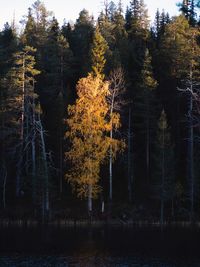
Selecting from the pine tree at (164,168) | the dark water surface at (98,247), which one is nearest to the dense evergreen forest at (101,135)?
the pine tree at (164,168)

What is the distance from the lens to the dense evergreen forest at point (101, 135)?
4900cm

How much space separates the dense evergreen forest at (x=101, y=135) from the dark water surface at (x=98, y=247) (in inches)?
205

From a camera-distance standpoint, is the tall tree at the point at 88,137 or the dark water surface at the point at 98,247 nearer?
the dark water surface at the point at 98,247

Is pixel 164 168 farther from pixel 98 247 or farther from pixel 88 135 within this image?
pixel 98 247

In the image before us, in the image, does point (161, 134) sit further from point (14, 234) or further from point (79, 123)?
point (14, 234)

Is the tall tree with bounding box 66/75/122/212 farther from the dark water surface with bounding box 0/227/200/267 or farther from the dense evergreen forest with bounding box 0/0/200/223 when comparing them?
the dark water surface with bounding box 0/227/200/267

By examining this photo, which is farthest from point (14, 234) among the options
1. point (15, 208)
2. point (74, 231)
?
point (15, 208)

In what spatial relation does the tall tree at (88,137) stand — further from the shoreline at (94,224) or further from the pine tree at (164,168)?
the pine tree at (164,168)

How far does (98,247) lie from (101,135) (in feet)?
51.8

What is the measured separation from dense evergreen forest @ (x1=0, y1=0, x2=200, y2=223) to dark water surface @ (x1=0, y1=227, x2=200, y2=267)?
522 centimetres

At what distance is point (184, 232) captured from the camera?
43.2m

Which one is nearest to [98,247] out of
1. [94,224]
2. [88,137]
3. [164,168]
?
[94,224]

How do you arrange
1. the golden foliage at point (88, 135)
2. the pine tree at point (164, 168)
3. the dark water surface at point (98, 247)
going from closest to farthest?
the dark water surface at point (98, 247)
the golden foliage at point (88, 135)
the pine tree at point (164, 168)

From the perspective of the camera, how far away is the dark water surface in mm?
30531
